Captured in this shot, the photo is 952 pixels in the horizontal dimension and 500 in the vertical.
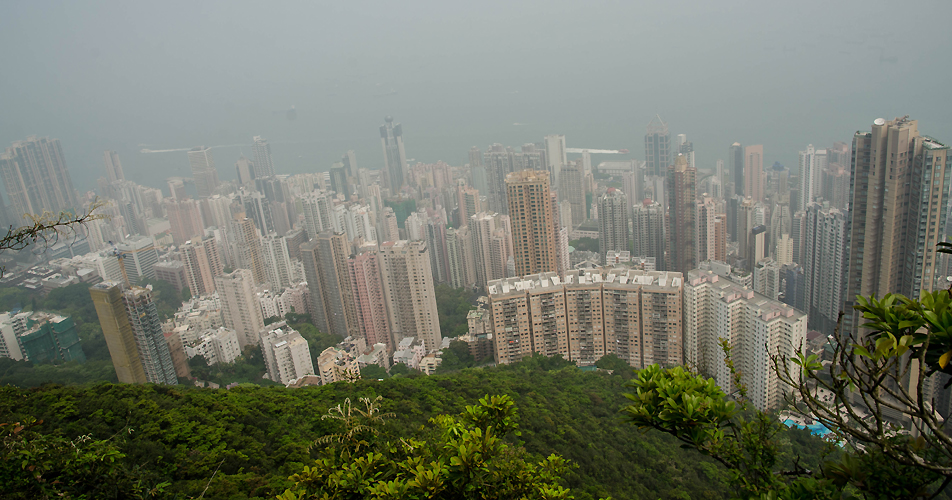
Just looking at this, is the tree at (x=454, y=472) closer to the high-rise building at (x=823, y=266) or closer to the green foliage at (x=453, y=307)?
the high-rise building at (x=823, y=266)

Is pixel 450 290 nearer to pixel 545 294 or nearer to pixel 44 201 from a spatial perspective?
pixel 545 294

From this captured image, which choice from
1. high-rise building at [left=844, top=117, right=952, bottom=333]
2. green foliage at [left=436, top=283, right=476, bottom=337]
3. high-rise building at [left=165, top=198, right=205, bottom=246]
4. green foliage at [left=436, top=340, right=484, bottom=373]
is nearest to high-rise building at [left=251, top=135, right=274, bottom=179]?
high-rise building at [left=165, top=198, right=205, bottom=246]

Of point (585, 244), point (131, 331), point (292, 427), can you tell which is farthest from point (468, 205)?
point (292, 427)

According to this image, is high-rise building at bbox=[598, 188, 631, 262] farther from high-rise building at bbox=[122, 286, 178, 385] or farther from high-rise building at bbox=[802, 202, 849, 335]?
high-rise building at bbox=[122, 286, 178, 385]

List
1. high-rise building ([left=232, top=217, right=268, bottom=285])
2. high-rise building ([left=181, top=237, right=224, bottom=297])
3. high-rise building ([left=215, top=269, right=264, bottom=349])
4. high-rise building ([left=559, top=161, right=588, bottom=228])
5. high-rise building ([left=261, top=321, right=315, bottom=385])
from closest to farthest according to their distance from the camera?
1. high-rise building ([left=261, top=321, right=315, bottom=385])
2. high-rise building ([left=215, top=269, right=264, bottom=349])
3. high-rise building ([left=181, top=237, right=224, bottom=297])
4. high-rise building ([left=232, top=217, right=268, bottom=285])
5. high-rise building ([left=559, top=161, right=588, bottom=228])

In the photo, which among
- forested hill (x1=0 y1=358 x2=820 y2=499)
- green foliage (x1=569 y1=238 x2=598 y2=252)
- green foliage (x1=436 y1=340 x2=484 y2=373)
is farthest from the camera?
green foliage (x1=569 y1=238 x2=598 y2=252)

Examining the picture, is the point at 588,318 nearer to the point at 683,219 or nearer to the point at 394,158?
the point at 683,219


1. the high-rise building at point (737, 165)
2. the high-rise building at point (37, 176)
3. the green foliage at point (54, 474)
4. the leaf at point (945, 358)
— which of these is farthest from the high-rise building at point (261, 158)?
the leaf at point (945, 358)
